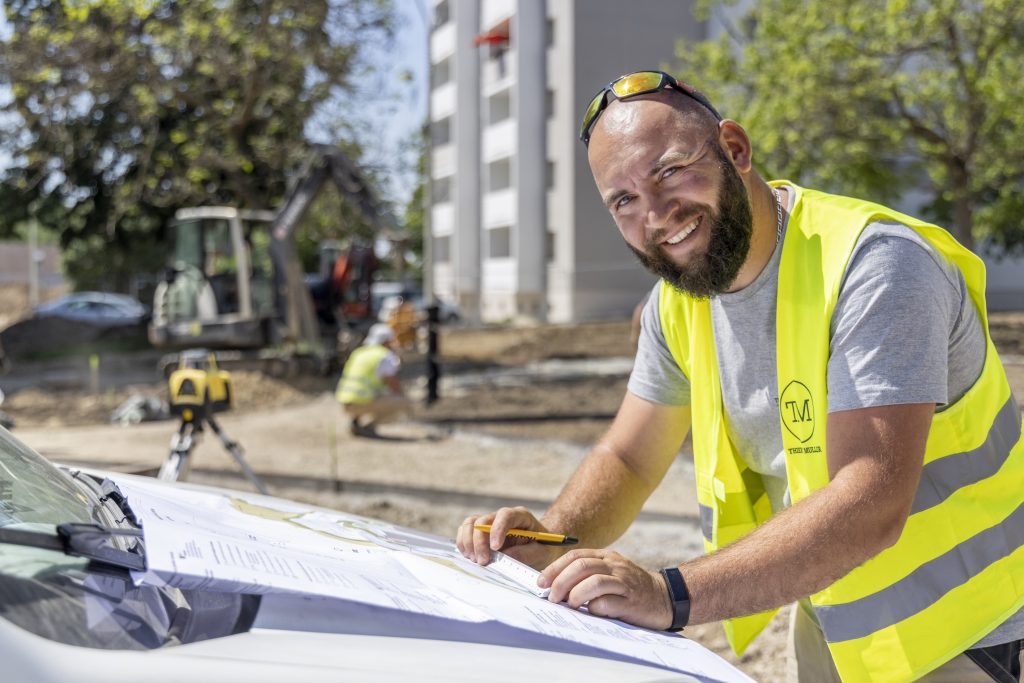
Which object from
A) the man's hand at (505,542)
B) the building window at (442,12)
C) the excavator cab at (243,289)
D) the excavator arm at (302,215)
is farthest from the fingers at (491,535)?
the building window at (442,12)

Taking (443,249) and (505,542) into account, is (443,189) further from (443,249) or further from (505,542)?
(505,542)

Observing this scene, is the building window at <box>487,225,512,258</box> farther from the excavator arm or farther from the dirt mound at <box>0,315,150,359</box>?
the excavator arm

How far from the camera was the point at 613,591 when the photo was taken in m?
1.71

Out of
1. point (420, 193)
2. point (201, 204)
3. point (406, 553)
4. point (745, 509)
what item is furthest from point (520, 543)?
point (420, 193)

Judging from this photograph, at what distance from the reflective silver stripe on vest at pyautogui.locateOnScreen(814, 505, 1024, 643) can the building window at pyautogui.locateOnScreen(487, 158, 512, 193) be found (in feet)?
134

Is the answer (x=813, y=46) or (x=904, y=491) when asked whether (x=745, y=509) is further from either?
(x=813, y=46)

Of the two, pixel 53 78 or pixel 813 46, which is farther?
pixel 53 78

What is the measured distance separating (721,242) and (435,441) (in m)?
9.84

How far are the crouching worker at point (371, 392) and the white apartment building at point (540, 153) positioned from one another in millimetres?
19752

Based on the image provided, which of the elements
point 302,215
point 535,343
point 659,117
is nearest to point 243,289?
point 302,215

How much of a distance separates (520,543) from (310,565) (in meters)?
0.59

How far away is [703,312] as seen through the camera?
2.24 m

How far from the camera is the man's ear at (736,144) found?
2.05 meters

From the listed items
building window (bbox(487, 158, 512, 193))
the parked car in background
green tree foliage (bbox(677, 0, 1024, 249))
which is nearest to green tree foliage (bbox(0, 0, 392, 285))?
green tree foliage (bbox(677, 0, 1024, 249))
